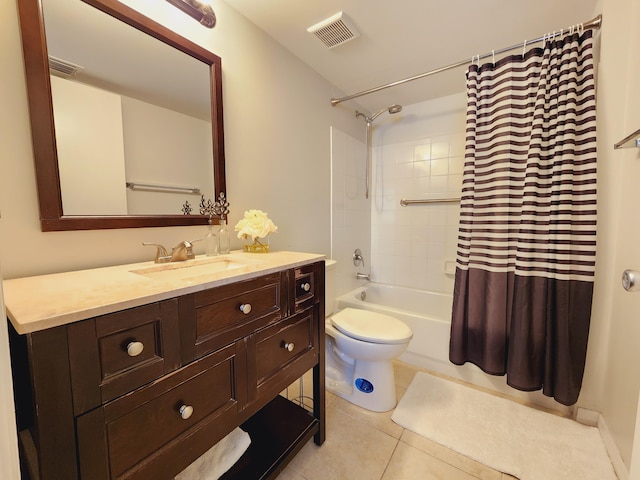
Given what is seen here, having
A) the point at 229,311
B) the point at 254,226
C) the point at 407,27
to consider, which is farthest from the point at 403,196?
the point at 229,311

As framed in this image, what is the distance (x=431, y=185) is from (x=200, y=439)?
8.04 feet

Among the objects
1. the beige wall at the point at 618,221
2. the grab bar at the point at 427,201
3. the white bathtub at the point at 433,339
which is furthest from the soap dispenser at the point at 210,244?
the grab bar at the point at 427,201

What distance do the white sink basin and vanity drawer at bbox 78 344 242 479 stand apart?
324 mm

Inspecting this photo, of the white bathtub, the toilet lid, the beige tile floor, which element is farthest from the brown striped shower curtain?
the beige tile floor

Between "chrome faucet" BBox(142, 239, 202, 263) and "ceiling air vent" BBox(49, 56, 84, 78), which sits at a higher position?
"ceiling air vent" BBox(49, 56, 84, 78)

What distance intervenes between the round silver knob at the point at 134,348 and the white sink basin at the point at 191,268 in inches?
11.7

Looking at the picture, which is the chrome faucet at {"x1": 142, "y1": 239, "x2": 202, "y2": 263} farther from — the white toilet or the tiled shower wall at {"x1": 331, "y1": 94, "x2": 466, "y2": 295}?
the tiled shower wall at {"x1": 331, "y1": 94, "x2": 466, "y2": 295}

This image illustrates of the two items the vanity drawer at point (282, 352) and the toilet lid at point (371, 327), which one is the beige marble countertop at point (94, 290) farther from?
the toilet lid at point (371, 327)

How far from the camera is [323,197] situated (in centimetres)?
207

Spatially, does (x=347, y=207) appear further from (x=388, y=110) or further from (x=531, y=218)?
(x=531, y=218)

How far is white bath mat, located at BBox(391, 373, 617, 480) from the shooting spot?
116cm

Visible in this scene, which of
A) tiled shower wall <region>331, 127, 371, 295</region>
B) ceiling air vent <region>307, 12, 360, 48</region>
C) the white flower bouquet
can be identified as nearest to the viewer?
the white flower bouquet

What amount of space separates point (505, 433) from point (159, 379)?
1664mm

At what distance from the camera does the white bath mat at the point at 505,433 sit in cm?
116
